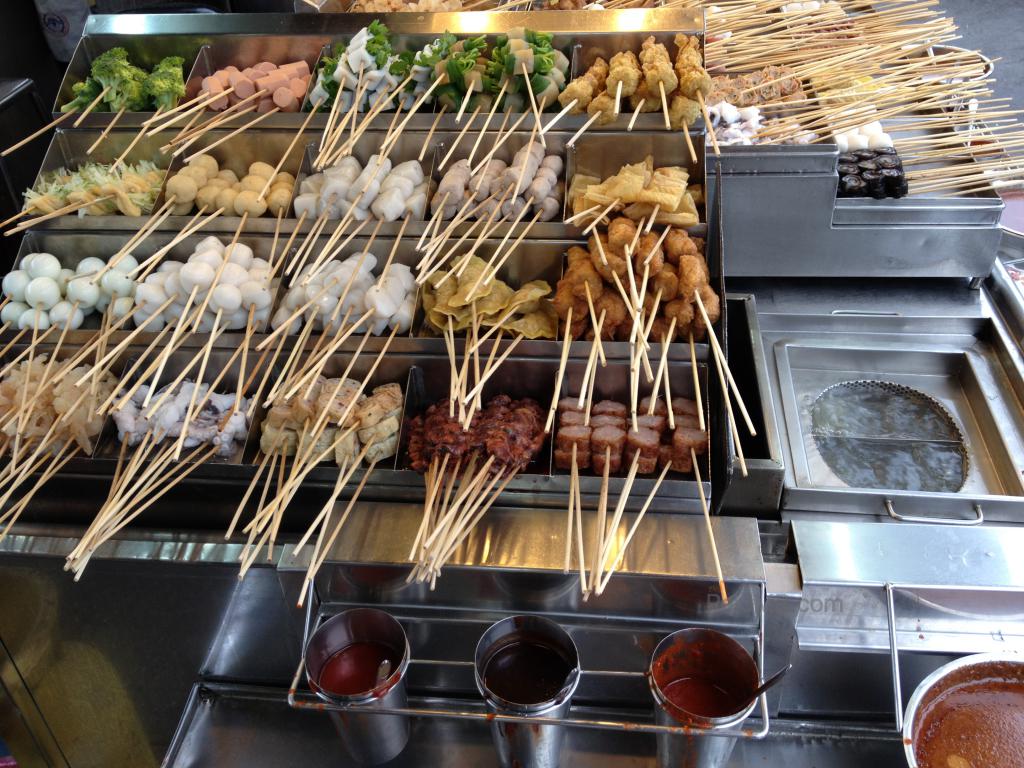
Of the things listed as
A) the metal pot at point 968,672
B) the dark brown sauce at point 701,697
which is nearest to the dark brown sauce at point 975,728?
the metal pot at point 968,672

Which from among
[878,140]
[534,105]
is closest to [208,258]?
[534,105]

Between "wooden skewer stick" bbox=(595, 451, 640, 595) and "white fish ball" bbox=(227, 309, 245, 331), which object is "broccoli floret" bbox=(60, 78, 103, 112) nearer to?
"white fish ball" bbox=(227, 309, 245, 331)

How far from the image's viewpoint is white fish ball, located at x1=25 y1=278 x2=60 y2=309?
3090mm

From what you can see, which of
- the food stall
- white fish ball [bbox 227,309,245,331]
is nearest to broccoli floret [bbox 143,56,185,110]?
the food stall

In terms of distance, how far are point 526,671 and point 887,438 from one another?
180cm

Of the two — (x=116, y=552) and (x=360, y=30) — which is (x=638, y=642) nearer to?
(x=116, y=552)

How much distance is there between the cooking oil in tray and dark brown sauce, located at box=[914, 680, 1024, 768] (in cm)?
83

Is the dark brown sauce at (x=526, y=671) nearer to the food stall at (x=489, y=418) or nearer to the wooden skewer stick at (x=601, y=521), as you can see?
the food stall at (x=489, y=418)

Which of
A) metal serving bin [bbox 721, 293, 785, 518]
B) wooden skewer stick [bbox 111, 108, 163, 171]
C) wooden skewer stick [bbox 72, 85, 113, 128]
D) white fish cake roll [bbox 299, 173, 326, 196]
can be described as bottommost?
metal serving bin [bbox 721, 293, 785, 518]

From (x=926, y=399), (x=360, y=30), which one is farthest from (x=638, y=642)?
(x=360, y=30)

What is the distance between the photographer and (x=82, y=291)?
308 centimetres

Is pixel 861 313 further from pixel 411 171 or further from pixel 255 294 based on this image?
pixel 255 294

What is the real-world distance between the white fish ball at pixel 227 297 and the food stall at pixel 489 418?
0.04 ft

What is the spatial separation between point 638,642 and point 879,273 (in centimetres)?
214
